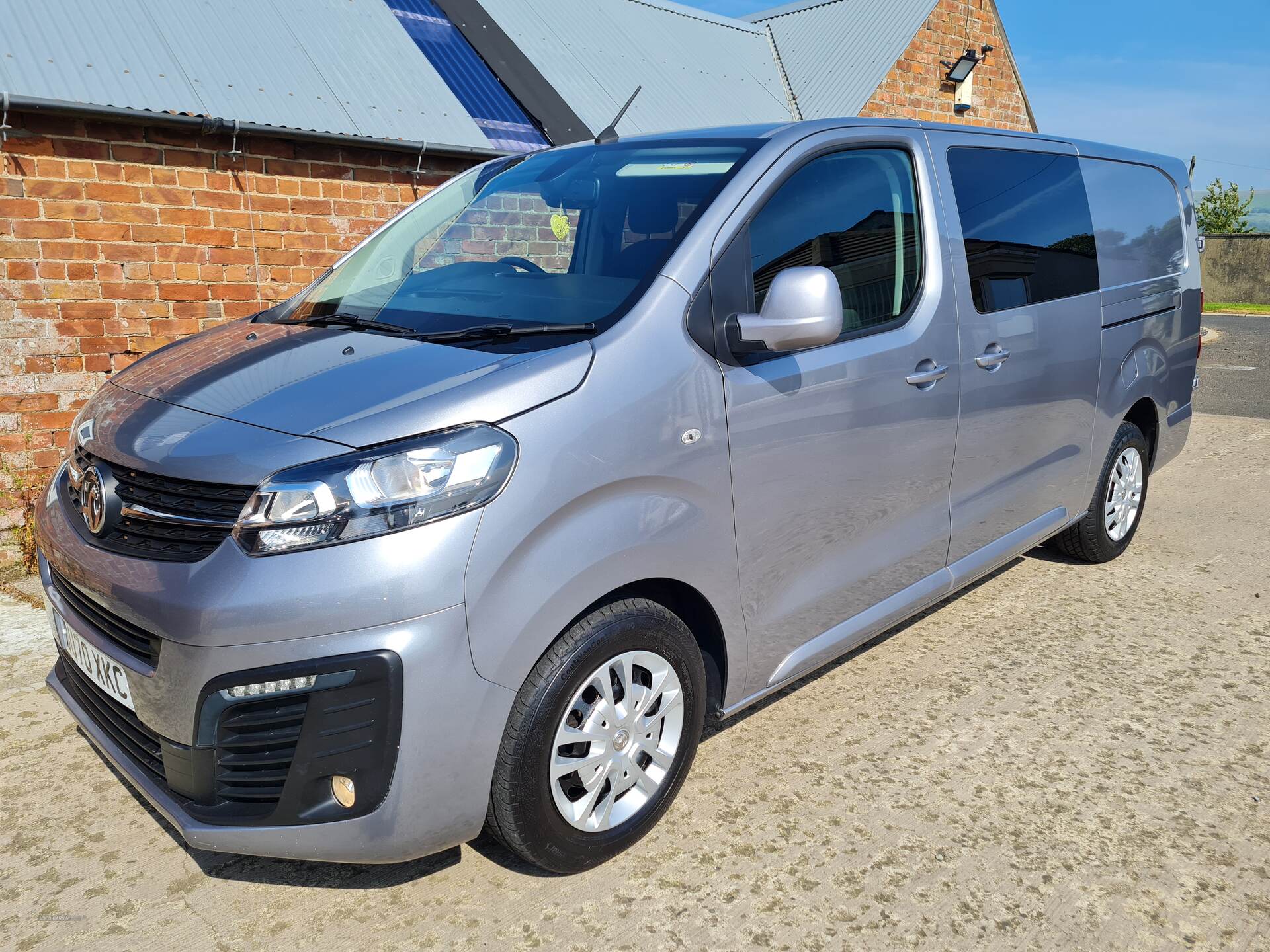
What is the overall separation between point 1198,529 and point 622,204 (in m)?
4.20

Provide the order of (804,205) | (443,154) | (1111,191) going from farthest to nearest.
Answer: (443,154)
(1111,191)
(804,205)

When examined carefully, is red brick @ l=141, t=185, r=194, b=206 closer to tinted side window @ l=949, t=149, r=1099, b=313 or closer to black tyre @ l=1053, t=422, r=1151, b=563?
tinted side window @ l=949, t=149, r=1099, b=313

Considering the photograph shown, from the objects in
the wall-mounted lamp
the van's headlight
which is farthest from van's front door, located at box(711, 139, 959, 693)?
the wall-mounted lamp

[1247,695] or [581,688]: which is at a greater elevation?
[581,688]

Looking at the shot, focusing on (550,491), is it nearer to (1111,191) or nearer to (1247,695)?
(1247,695)

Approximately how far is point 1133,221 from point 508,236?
118 inches

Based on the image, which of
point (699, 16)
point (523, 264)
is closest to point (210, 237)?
point (523, 264)

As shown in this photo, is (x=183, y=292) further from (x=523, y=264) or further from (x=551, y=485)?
(x=551, y=485)

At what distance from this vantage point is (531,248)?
3223 millimetres

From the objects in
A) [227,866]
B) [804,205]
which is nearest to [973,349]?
[804,205]

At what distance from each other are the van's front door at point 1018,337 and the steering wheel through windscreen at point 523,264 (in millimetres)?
1461

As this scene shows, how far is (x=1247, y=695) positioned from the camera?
141 inches

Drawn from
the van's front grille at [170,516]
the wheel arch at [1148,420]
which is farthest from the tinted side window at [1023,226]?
the van's front grille at [170,516]

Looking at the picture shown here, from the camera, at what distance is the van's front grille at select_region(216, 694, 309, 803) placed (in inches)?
83.6
